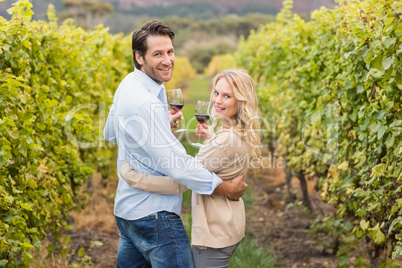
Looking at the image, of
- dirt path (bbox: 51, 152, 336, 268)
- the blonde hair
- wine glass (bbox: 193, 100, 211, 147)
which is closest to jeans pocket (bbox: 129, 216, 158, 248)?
wine glass (bbox: 193, 100, 211, 147)

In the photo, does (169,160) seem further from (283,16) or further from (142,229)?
(283,16)

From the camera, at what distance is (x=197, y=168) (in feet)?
7.69

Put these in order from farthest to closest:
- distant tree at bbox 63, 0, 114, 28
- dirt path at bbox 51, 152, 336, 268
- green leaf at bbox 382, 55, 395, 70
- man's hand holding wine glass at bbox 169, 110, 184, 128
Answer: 1. distant tree at bbox 63, 0, 114, 28
2. dirt path at bbox 51, 152, 336, 268
3. man's hand holding wine glass at bbox 169, 110, 184, 128
4. green leaf at bbox 382, 55, 395, 70

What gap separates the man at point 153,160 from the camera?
7.62ft

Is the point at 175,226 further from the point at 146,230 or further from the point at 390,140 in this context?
the point at 390,140

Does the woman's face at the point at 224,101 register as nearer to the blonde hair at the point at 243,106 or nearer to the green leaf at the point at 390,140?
the blonde hair at the point at 243,106

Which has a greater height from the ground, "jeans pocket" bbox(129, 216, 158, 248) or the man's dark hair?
the man's dark hair

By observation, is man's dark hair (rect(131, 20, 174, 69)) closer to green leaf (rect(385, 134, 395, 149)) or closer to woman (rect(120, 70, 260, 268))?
woman (rect(120, 70, 260, 268))

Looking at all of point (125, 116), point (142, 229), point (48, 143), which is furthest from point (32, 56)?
point (142, 229)

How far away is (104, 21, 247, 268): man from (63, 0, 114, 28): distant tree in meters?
82.5

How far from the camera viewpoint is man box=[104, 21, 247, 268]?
2322mm

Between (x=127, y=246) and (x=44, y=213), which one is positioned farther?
(x=44, y=213)

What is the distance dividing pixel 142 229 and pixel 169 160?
431 mm

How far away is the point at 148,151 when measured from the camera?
2.35 m
